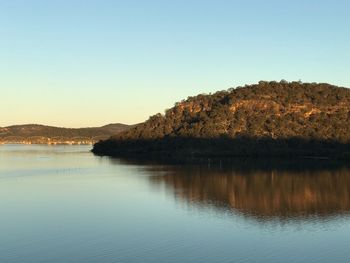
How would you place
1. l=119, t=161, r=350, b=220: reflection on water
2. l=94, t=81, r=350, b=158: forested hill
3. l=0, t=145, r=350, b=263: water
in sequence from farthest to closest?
l=94, t=81, r=350, b=158: forested hill
l=119, t=161, r=350, b=220: reflection on water
l=0, t=145, r=350, b=263: water

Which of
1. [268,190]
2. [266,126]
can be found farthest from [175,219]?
[266,126]

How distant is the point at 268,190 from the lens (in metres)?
83.4

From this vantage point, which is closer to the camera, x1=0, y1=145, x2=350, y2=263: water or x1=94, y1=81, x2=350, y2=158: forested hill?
x1=0, y1=145, x2=350, y2=263: water

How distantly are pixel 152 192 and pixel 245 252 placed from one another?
39944 millimetres

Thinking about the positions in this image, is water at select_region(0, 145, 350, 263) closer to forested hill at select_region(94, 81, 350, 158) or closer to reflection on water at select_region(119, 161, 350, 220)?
reflection on water at select_region(119, 161, 350, 220)

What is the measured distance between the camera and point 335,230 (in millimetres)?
51156

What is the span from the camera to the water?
139 ft

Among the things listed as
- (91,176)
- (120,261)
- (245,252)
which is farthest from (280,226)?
(91,176)

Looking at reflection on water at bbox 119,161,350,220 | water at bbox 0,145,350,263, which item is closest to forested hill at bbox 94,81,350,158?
reflection on water at bbox 119,161,350,220

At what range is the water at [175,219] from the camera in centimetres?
4225

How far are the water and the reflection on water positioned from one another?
0.51 ft

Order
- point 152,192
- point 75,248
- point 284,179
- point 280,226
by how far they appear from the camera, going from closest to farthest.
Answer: point 75,248, point 280,226, point 152,192, point 284,179

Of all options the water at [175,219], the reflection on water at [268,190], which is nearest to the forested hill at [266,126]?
the reflection on water at [268,190]

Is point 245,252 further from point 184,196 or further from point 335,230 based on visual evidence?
point 184,196
